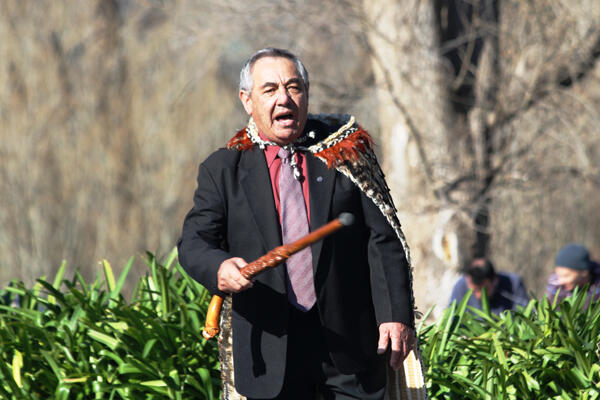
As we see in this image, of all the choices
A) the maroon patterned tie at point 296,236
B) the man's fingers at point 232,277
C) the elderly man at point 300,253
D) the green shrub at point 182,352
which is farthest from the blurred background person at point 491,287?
the man's fingers at point 232,277

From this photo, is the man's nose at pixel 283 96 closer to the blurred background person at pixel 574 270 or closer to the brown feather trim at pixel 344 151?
the brown feather trim at pixel 344 151

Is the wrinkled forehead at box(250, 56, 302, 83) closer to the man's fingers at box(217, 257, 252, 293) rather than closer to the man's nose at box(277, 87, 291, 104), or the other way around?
the man's nose at box(277, 87, 291, 104)

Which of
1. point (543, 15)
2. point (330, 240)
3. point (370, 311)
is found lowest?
point (370, 311)

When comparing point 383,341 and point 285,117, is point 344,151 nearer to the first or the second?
point 285,117

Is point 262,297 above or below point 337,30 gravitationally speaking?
below

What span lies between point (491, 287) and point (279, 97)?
416 cm

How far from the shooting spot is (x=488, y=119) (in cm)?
770

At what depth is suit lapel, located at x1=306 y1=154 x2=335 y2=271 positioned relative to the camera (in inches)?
124

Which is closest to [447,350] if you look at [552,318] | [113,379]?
[552,318]

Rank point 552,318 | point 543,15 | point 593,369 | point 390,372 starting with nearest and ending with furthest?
1. point 390,372
2. point 593,369
3. point 552,318
4. point 543,15

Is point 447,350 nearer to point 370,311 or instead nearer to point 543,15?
point 370,311

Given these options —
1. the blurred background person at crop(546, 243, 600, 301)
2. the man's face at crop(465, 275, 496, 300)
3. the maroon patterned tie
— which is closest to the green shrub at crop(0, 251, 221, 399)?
the maroon patterned tie

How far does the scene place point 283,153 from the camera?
3.25 meters

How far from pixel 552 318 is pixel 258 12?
4448mm
